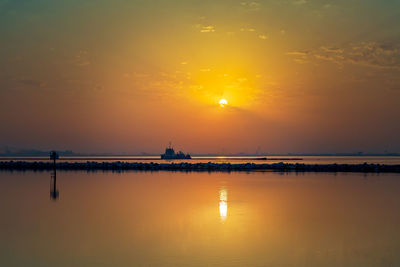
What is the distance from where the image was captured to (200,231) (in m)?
11.6

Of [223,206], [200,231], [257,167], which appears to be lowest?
[200,231]

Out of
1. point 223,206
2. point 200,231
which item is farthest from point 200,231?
point 223,206

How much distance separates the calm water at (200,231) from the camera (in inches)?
348

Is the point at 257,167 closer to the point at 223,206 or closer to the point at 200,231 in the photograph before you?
the point at 223,206

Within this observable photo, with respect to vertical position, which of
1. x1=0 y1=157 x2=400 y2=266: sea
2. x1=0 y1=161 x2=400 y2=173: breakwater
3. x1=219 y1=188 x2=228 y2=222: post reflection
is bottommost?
x1=0 y1=157 x2=400 y2=266: sea

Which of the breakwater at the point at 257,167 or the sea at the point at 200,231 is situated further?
the breakwater at the point at 257,167

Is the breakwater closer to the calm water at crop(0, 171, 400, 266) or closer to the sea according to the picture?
the calm water at crop(0, 171, 400, 266)

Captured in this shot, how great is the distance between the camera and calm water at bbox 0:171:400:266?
8836 mm

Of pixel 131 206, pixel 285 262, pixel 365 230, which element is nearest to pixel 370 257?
pixel 285 262

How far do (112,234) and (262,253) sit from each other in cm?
475

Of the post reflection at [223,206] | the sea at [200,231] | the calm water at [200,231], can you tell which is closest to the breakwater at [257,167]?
the calm water at [200,231]

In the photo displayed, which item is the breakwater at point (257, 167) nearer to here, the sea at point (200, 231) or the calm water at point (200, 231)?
the calm water at point (200, 231)

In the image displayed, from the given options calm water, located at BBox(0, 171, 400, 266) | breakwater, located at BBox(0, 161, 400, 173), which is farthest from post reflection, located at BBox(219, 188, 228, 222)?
breakwater, located at BBox(0, 161, 400, 173)

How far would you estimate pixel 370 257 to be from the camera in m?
9.00
